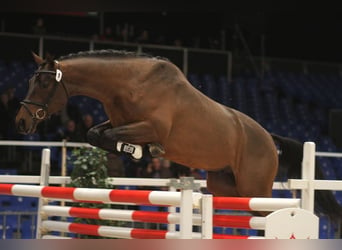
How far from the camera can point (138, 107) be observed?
202 inches

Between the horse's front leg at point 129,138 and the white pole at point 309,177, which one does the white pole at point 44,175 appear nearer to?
the horse's front leg at point 129,138

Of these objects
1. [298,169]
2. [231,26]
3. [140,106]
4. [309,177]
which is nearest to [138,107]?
[140,106]

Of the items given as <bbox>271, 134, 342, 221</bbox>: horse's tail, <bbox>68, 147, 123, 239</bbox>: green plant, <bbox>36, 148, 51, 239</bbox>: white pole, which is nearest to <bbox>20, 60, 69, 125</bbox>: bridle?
<bbox>36, 148, 51, 239</bbox>: white pole

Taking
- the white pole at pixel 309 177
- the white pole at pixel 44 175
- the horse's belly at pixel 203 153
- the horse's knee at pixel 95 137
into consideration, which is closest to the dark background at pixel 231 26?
the white pole at pixel 44 175

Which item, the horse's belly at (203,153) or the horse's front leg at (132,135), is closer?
the horse's front leg at (132,135)

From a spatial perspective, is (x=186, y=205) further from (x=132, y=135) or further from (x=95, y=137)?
(x=95, y=137)

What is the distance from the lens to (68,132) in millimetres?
10180

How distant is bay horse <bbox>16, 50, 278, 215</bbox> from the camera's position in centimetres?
506

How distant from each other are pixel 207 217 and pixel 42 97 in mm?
1809

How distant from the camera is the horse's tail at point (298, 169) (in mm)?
6270

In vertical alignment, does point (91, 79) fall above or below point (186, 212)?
above

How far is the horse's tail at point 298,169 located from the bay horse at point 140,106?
85 cm

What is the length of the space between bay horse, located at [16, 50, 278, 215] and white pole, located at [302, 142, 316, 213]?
641mm

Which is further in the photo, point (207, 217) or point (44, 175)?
point (44, 175)
